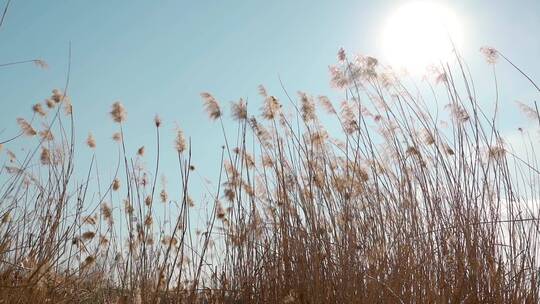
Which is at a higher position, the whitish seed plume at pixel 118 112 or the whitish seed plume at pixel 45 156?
the whitish seed plume at pixel 118 112

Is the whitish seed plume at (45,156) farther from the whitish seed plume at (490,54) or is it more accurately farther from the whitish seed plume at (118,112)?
the whitish seed plume at (490,54)

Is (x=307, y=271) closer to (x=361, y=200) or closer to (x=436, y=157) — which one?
(x=361, y=200)

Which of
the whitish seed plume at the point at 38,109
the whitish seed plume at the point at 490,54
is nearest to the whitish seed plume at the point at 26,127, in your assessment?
the whitish seed plume at the point at 38,109

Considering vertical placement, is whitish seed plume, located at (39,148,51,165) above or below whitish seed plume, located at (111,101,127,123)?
below

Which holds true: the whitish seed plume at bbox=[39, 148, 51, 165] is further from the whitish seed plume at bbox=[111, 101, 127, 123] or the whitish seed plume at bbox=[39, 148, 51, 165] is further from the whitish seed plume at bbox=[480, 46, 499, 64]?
the whitish seed plume at bbox=[480, 46, 499, 64]

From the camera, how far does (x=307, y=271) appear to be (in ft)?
9.16

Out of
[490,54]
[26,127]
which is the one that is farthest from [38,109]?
[490,54]

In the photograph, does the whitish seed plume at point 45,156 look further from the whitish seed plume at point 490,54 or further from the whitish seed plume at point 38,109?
the whitish seed plume at point 490,54

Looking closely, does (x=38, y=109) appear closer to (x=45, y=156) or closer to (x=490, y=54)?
(x=45, y=156)

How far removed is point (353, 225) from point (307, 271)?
0.38 m

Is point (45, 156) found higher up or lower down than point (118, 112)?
lower down

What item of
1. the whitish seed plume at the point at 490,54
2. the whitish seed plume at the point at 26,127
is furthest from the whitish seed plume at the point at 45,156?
the whitish seed plume at the point at 490,54

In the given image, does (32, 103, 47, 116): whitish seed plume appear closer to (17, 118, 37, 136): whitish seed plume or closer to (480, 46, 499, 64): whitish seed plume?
(17, 118, 37, 136): whitish seed plume

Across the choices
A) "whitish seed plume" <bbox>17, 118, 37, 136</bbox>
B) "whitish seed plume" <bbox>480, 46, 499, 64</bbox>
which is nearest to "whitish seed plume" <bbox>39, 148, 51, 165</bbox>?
"whitish seed plume" <bbox>17, 118, 37, 136</bbox>
